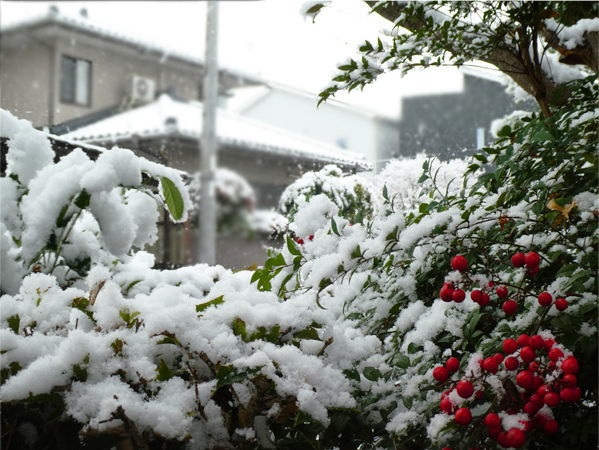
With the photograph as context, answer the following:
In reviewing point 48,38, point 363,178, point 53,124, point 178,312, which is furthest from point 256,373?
point 363,178

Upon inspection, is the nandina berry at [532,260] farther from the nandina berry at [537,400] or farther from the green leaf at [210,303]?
the green leaf at [210,303]

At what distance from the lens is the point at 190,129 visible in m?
1.21

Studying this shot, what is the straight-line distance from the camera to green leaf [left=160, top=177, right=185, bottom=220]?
855 mm

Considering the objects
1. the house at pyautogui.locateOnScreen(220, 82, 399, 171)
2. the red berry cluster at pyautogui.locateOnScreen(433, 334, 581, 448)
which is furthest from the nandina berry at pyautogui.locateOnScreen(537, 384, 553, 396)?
the house at pyautogui.locateOnScreen(220, 82, 399, 171)

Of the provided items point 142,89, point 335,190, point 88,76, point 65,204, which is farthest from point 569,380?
point 335,190

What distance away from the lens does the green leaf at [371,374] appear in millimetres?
651

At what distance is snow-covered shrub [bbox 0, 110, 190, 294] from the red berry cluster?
0.60 m

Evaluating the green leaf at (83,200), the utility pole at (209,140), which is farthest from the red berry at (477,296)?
the utility pole at (209,140)

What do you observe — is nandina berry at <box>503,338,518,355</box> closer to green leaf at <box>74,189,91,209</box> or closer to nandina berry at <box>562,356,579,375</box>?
nandina berry at <box>562,356,579,375</box>

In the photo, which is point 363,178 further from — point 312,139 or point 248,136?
point 248,136

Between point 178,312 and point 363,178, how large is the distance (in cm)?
120

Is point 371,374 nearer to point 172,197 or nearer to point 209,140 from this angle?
point 172,197

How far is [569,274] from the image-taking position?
1.89ft

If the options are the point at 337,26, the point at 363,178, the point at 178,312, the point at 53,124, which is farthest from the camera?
the point at 363,178
